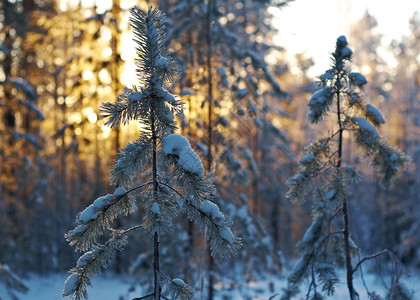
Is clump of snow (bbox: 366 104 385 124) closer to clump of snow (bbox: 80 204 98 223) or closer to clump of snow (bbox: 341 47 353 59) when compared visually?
clump of snow (bbox: 341 47 353 59)

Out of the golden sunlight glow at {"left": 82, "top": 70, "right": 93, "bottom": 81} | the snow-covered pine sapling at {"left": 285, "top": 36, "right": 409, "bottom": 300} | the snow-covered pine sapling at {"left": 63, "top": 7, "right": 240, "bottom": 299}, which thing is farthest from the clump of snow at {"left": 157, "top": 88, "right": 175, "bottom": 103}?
the golden sunlight glow at {"left": 82, "top": 70, "right": 93, "bottom": 81}

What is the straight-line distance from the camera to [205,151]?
768 cm

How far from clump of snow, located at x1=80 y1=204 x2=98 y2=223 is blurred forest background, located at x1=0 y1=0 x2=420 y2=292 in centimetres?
300

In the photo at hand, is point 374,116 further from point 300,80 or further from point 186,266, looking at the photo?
point 300,80

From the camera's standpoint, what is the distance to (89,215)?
3514 millimetres

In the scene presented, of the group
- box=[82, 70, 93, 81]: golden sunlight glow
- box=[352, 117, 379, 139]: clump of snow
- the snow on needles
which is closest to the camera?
the snow on needles

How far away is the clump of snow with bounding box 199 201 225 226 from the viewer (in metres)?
3.55

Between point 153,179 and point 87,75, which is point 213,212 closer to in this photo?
point 153,179

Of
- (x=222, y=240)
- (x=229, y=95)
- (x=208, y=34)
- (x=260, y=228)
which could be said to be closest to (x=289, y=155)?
(x=260, y=228)

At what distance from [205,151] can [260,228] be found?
149 inches

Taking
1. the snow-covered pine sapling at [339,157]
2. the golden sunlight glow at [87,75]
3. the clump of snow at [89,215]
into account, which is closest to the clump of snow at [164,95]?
the clump of snow at [89,215]

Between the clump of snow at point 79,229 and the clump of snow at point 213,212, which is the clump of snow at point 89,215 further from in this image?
the clump of snow at point 213,212

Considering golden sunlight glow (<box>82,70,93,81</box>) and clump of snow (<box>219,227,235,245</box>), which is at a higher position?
golden sunlight glow (<box>82,70,93,81</box>)

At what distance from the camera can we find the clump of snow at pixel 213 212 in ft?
11.7
